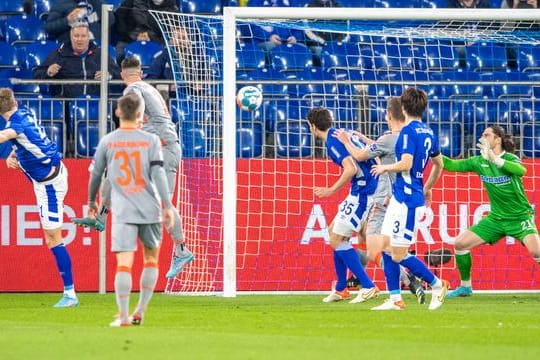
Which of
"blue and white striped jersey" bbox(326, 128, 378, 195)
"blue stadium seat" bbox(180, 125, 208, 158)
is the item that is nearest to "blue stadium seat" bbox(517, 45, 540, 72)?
"blue stadium seat" bbox(180, 125, 208, 158)

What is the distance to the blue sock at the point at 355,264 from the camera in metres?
15.0

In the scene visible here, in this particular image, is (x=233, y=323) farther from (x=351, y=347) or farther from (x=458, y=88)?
(x=458, y=88)

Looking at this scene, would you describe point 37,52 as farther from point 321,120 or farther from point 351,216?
point 351,216

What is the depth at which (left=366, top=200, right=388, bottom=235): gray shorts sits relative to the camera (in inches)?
583

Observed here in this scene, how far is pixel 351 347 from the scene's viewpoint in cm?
909

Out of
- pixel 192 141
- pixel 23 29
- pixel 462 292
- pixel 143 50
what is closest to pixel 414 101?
pixel 462 292

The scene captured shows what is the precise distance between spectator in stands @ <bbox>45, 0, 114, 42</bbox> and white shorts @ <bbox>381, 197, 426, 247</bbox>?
8.35 meters

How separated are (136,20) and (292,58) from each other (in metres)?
2.60

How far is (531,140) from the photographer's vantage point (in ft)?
59.3

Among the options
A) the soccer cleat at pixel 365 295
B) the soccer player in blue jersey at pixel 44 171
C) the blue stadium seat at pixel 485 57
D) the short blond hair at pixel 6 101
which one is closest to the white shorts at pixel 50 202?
the soccer player in blue jersey at pixel 44 171

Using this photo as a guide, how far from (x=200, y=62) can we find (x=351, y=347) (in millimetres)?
9096

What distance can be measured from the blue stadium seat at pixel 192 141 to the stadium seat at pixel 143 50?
91.5 inches

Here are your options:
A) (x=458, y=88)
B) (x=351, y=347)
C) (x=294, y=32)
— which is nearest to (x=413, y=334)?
(x=351, y=347)

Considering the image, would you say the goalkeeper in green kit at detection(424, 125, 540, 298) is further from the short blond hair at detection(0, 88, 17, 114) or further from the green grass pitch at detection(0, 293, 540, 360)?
the short blond hair at detection(0, 88, 17, 114)
